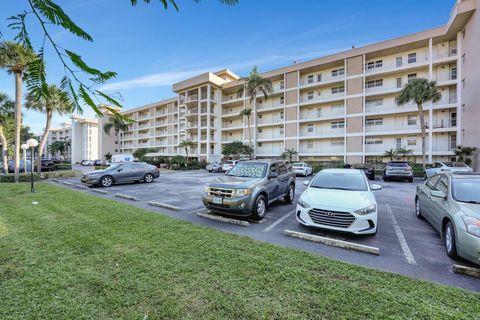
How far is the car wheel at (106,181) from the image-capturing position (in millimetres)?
13425

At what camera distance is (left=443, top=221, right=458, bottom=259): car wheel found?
4.29 m

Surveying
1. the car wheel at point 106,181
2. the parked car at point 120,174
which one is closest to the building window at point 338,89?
the parked car at point 120,174

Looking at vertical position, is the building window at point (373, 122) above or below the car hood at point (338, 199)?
above

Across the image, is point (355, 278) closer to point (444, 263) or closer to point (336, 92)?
point (444, 263)

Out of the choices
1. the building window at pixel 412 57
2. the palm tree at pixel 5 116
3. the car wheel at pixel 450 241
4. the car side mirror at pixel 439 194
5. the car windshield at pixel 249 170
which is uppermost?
the building window at pixel 412 57

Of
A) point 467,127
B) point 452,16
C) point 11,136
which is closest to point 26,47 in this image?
point 11,136

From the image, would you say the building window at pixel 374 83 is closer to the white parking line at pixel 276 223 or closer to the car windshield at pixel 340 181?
the car windshield at pixel 340 181

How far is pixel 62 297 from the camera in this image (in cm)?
302

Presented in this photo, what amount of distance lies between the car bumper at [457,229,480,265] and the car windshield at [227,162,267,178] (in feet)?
15.4

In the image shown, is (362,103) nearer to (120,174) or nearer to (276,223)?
(276,223)

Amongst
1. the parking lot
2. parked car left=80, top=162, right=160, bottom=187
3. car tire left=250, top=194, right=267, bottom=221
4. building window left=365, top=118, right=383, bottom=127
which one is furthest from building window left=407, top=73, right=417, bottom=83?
parked car left=80, top=162, right=160, bottom=187

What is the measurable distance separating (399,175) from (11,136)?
31984mm

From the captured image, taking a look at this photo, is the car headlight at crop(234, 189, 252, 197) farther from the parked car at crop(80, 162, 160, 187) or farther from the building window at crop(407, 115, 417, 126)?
the building window at crop(407, 115, 417, 126)

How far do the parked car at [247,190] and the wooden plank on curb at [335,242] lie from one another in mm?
1429
